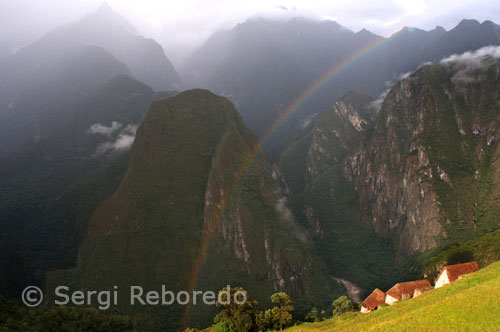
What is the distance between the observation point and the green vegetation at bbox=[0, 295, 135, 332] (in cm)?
3269

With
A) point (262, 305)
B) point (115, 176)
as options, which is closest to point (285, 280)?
point (262, 305)

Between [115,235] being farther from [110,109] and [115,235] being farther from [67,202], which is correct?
[110,109]

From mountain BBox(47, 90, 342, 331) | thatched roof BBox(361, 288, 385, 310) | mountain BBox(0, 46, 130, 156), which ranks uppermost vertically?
mountain BBox(0, 46, 130, 156)

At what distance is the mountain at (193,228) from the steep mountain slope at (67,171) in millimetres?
13706

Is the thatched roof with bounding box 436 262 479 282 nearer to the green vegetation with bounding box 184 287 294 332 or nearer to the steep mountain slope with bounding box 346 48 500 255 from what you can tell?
the green vegetation with bounding box 184 287 294 332

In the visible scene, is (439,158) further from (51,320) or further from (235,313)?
(51,320)

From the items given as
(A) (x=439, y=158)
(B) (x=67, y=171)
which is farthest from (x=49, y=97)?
(A) (x=439, y=158)

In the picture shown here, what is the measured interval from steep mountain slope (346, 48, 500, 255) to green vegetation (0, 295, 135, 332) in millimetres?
67151

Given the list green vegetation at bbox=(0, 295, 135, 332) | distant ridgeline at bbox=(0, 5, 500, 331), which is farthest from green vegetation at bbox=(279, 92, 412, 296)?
green vegetation at bbox=(0, 295, 135, 332)

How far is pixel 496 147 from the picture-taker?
77938 millimetres

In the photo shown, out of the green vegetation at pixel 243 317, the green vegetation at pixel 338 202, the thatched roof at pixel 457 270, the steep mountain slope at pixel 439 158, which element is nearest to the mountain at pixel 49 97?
the green vegetation at pixel 338 202

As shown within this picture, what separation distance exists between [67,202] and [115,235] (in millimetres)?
34448

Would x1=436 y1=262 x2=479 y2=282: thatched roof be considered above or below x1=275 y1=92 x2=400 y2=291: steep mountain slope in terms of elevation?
below

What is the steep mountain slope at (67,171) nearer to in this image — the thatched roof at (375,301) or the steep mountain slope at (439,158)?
the thatched roof at (375,301)
